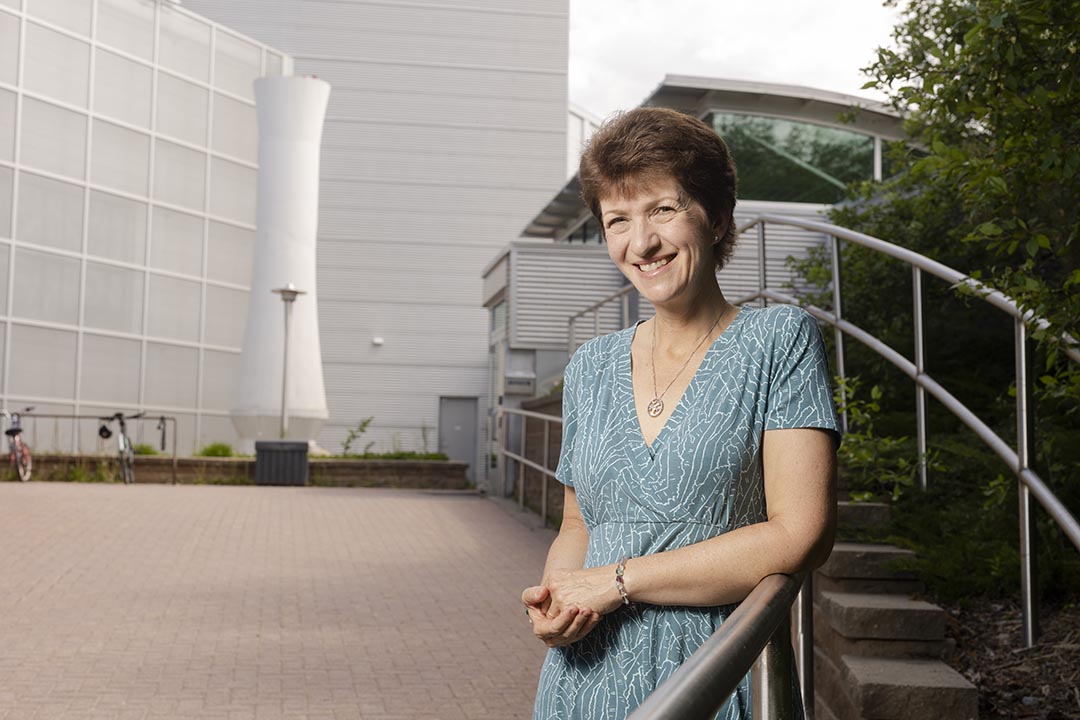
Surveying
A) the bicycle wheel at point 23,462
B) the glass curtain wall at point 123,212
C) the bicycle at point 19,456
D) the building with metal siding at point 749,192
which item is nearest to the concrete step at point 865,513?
the building with metal siding at point 749,192

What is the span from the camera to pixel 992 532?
6172 millimetres

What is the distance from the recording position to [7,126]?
86.8 feet

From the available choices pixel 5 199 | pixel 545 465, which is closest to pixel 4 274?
pixel 5 199

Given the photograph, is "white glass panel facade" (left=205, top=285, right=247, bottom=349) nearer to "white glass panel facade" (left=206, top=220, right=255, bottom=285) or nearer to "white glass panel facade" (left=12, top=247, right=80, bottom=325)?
"white glass panel facade" (left=206, top=220, right=255, bottom=285)

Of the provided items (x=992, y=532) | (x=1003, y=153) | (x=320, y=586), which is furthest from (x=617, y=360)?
(x=320, y=586)

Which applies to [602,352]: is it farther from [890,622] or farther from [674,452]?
[890,622]

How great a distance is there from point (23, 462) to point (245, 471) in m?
3.49

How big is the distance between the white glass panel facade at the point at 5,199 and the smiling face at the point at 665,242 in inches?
1046

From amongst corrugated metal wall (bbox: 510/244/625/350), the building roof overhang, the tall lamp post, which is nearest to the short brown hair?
the building roof overhang

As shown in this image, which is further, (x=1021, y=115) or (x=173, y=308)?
(x=173, y=308)

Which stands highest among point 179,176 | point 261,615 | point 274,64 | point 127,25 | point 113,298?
point 274,64

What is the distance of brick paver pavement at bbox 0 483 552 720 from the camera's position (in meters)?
5.70

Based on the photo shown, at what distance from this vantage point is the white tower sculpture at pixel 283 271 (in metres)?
24.9

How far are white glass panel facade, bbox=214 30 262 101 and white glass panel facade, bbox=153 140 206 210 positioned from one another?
1.97 meters
